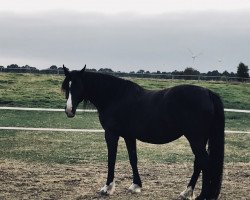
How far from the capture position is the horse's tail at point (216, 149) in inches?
240

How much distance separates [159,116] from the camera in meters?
6.41

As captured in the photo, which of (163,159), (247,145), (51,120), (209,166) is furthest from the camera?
(51,120)

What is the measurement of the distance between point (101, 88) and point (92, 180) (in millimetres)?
1875

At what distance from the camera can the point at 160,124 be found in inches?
253

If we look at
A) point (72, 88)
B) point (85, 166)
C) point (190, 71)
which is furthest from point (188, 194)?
point (190, 71)

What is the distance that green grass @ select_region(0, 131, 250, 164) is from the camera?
10.4 meters

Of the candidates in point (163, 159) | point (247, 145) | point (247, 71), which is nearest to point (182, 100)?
point (163, 159)

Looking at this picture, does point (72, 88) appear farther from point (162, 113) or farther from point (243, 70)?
point (243, 70)

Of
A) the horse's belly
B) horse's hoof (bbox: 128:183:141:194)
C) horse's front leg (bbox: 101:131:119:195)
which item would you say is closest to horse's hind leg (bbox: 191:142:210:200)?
the horse's belly

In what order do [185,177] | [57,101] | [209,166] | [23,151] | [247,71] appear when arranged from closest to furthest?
[209,166]
[185,177]
[23,151]
[57,101]
[247,71]

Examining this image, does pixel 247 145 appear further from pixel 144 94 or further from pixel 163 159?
pixel 144 94

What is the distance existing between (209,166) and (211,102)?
931 millimetres

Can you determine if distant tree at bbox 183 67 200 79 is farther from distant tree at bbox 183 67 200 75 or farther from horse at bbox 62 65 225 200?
horse at bbox 62 65 225 200

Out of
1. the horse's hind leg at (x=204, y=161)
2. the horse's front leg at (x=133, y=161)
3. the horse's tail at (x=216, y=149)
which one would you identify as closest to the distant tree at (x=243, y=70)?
the horse's front leg at (x=133, y=161)
